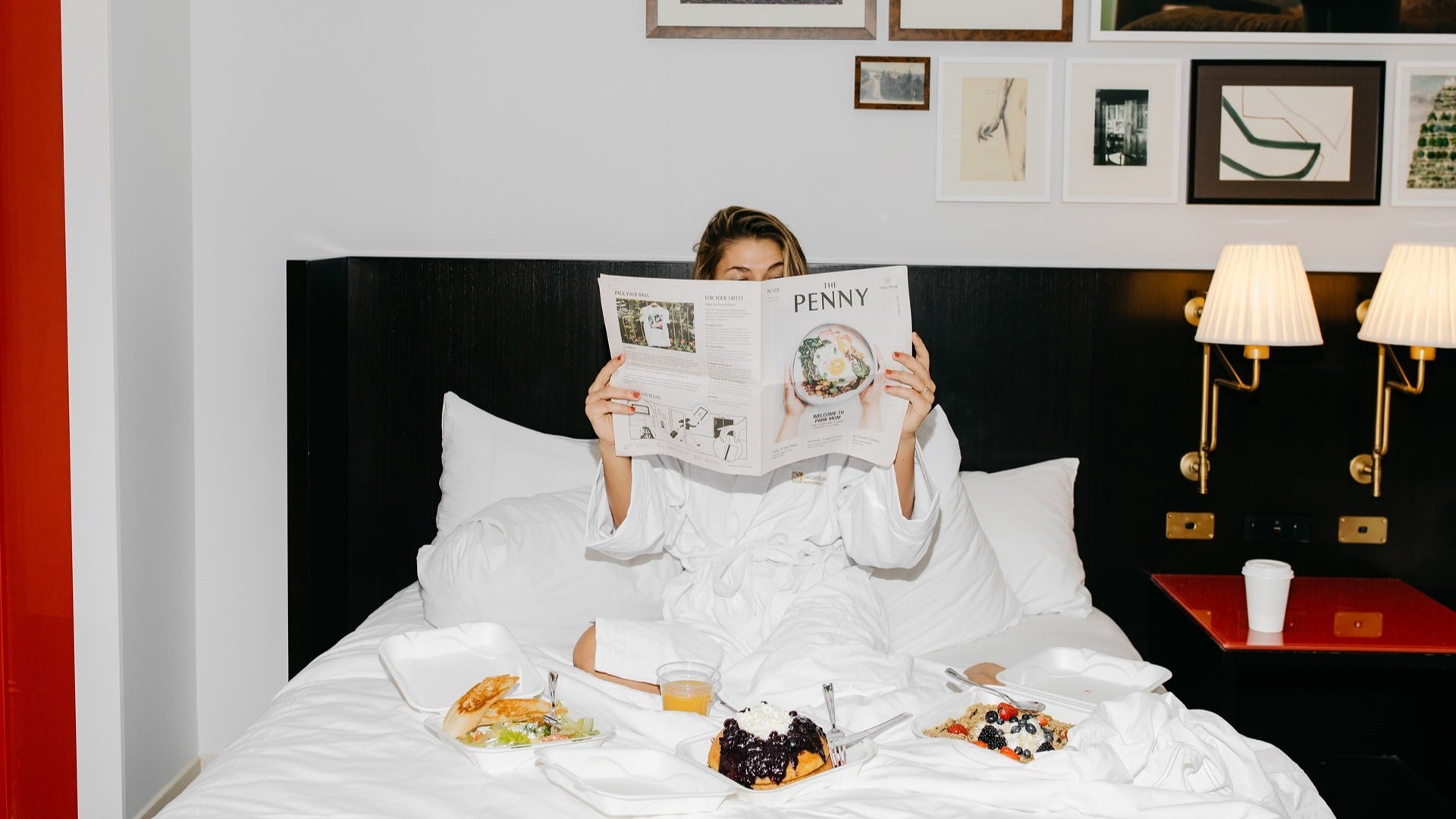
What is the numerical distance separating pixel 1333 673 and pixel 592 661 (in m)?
1.74

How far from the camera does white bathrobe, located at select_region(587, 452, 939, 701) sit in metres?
1.83

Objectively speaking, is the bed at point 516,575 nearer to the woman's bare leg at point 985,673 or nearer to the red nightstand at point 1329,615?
the woman's bare leg at point 985,673

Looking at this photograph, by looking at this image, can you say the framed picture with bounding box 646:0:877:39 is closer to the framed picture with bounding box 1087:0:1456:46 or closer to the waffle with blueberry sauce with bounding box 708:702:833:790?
the framed picture with bounding box 1087:0:1456:46

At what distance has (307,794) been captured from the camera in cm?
140

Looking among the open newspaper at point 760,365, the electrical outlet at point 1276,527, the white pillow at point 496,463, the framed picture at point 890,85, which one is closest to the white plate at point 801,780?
the open newspaper at point 760,365

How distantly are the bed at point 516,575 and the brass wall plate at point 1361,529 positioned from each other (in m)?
0.53

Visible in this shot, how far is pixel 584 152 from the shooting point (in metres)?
2.61

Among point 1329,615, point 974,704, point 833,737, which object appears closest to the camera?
point 833,737

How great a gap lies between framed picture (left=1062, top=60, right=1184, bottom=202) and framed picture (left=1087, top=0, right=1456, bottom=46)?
0.07 meters

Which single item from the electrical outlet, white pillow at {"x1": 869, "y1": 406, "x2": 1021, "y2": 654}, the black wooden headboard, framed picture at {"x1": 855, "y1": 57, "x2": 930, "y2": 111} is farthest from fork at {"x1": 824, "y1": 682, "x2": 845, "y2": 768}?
framed picture at {"x1": 855, "y1": 57, "x2": 930, "y2": 111}

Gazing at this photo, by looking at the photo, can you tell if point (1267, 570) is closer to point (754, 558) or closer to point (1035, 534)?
point (1035, 534)

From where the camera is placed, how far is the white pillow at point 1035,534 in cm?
A: 230

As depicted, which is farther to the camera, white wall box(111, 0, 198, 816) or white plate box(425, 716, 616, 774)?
white wall box(111, 0, 198, 816)

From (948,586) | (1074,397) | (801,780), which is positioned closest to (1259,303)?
(1074,397)
